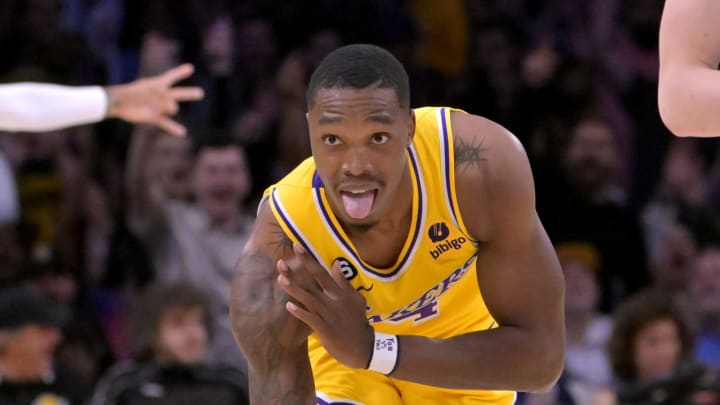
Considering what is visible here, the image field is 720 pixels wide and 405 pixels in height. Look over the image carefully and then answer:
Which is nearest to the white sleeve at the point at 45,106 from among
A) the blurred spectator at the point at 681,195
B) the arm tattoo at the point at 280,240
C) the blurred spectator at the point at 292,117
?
the arm tattoo at the point at 280,240

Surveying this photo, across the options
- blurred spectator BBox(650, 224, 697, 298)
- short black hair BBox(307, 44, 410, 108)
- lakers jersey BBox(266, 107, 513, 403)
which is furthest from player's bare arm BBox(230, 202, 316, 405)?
blurred spectator BBox(650, 224, 697, 298)

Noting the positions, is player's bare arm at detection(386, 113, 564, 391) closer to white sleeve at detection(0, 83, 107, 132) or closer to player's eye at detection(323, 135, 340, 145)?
player's eye at detection(323, 135, 340, 145)

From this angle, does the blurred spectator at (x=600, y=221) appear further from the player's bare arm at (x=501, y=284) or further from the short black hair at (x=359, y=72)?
the short black hair at (x=359, y=72)

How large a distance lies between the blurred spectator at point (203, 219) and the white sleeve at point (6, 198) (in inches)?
24.3

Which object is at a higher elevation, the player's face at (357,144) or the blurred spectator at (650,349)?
the player's face at (357,144)

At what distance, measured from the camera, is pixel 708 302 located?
7.37 m

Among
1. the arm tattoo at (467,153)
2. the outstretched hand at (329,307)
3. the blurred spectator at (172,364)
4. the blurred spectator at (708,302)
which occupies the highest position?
the arm tattoo at (467,153)

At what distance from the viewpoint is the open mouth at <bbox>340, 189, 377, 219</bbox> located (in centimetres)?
353

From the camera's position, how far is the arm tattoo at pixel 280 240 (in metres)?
3.73

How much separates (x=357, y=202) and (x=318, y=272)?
209mm

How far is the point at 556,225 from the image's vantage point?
299 inches

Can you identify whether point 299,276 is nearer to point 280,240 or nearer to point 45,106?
point 280,240

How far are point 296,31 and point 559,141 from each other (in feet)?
6.29

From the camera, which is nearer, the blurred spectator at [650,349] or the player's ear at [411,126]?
the player's ear at [411,126]
